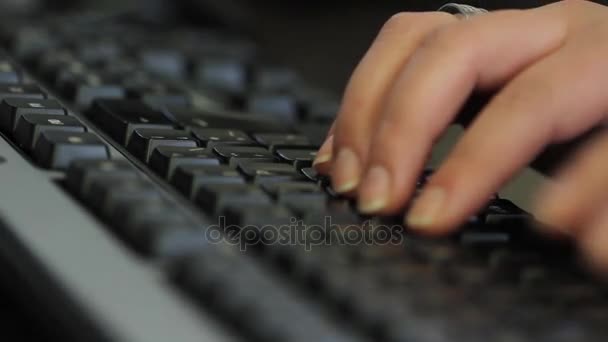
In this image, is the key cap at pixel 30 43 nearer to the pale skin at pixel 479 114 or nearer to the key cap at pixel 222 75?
the key cap at pixel 222 75

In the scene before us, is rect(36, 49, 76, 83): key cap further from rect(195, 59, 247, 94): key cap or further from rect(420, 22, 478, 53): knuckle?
rect(420, 22, 478, 53): knuckle

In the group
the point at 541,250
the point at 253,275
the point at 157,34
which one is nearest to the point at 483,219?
the point at 541,250

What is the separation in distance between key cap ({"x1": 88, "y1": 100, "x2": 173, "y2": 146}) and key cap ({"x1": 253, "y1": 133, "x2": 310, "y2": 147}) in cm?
5

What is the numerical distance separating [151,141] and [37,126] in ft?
0.16

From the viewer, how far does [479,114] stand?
409 millimetres

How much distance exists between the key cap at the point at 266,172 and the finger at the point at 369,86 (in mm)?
19

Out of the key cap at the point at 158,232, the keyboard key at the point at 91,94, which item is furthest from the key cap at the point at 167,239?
the keyboard key at the point at 91,94

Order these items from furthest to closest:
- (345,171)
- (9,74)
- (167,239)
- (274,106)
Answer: (274,106) < (9,74) < (345,171) < (167,239)

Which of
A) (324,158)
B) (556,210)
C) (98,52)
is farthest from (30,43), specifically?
(556,210)

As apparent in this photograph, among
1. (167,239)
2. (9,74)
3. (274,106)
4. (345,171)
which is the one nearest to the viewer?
(167,239)

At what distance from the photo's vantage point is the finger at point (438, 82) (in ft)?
1.27

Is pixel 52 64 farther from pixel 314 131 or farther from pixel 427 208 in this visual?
pixel 427 208

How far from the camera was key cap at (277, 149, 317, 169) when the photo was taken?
1.46 ft

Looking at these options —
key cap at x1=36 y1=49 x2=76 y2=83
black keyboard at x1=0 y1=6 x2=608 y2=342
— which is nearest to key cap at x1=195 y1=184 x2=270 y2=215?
black keyboard at x1=0 y1=6 x2=608 y2=342
